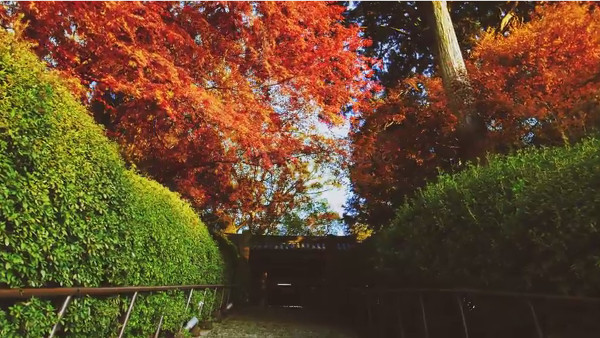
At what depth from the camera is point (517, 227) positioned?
303 cm

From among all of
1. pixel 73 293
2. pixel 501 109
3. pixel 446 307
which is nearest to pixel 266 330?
pixel 446 307

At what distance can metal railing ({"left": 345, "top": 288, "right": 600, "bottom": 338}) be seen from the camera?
2.84 meters

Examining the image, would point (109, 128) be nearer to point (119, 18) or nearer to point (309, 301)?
point (119, 18)

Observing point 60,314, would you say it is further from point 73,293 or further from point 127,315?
point 127,315

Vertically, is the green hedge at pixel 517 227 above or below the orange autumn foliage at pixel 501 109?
below

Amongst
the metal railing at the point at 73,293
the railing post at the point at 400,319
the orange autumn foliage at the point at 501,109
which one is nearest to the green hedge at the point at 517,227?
the railing post at the point at 400,319

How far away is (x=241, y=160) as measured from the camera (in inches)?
391

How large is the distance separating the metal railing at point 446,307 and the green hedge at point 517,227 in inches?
4.5

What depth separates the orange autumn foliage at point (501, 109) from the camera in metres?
6.70

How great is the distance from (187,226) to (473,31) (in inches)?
424

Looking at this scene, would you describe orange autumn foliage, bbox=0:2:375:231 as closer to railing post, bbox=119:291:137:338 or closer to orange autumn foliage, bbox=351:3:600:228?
orange autumn foliage, bbox=351:3:600:228

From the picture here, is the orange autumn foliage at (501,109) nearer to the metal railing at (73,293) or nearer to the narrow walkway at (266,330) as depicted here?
the narrow walkway at (266,330)

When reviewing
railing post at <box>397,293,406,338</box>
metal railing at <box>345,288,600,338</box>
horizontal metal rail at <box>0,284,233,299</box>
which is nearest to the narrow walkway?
metal railing at <box>345,288,600,338</box>

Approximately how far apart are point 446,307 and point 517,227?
223cm
